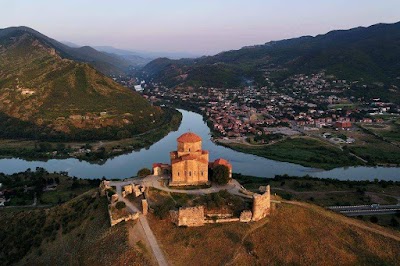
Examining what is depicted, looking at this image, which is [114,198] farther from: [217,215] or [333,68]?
[333,68]

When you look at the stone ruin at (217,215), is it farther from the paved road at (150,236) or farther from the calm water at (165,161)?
the calm water at (165,161)

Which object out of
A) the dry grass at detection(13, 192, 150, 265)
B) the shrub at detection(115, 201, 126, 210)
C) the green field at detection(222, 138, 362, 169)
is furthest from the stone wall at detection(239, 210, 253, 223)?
the green field at detection(222, 138, 362, 169)

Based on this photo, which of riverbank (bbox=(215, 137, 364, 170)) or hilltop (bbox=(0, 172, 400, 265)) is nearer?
hilltop (bbox=(0, 172, 400, 265))

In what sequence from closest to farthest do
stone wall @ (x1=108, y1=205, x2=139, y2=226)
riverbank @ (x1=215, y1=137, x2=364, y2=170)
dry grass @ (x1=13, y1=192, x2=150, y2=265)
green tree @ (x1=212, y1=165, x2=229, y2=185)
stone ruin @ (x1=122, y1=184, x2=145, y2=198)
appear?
dry grass @ (x1=13, y1=192, x2=150, y2=265)
stone wall @ (x1=108, y1=205, x2=139, y2=226)
stone ruin @ (x1=122, y1=184, x2=145, y2=198)
green tree @ (x1=212, y1=165, x2=229, y2=185)
riverbank @ (x1=215, y1=137, x2=364, y2=170)

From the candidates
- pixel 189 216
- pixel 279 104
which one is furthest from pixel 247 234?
pixel 279 104

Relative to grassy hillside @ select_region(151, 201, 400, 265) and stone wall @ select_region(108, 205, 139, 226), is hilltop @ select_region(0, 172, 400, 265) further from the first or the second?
stone wall @ select_region(108, 205, 139, 226)

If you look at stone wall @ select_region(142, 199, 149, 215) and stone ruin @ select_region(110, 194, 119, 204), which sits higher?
stone wall @ select_region(142, 199, 149, 215)

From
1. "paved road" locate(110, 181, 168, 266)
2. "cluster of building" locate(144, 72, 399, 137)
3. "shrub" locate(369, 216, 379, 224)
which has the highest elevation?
"paved road" locate(110, 181, 168, 266)

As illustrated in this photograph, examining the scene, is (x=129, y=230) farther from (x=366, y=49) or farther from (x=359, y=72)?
(x=366, y=49)
